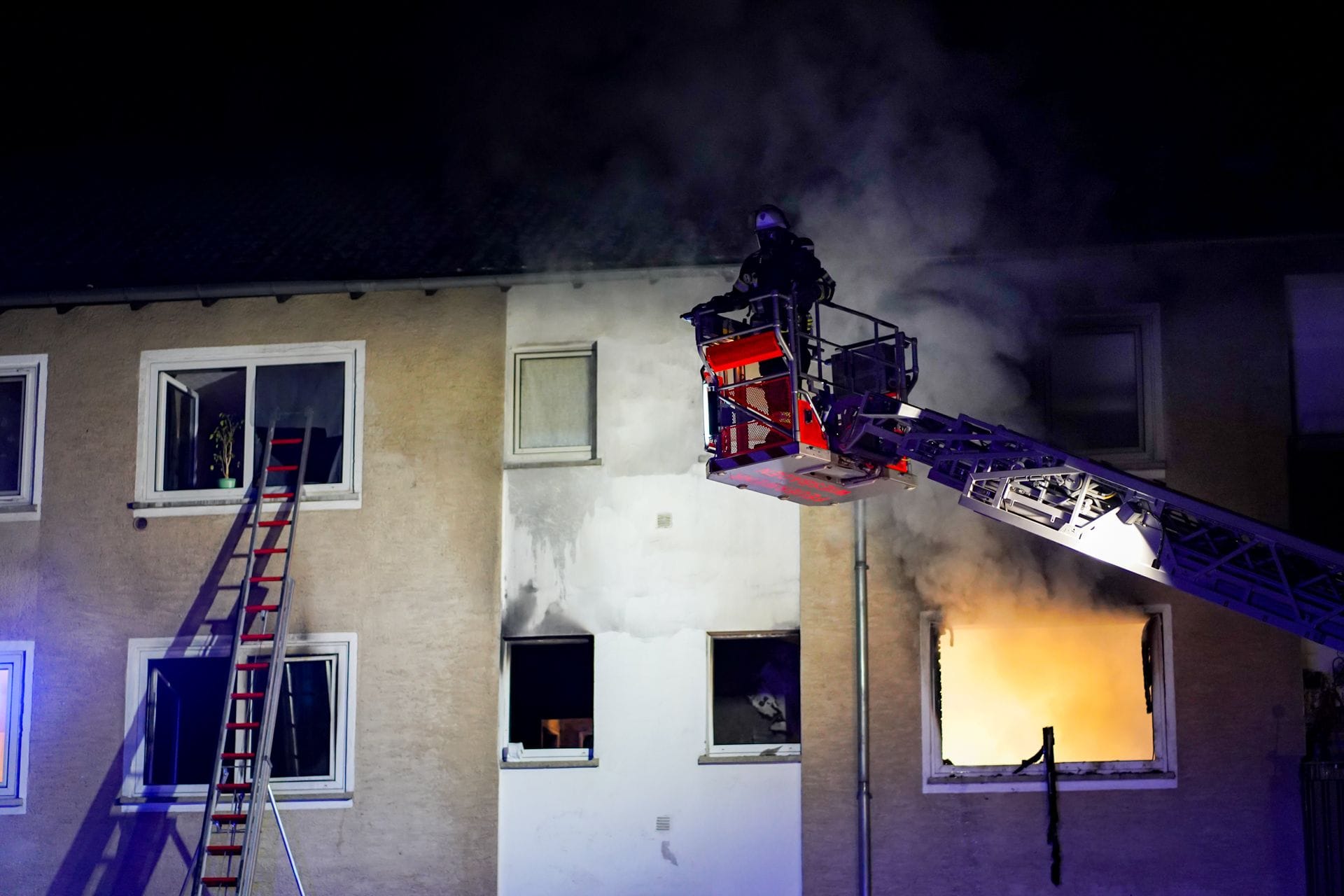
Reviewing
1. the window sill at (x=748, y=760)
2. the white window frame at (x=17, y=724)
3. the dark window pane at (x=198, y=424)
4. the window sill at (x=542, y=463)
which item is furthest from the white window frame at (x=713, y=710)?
the white window frame at (x=17, y=724)

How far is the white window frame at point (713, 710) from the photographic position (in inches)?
446

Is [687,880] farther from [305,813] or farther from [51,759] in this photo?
[51,759]

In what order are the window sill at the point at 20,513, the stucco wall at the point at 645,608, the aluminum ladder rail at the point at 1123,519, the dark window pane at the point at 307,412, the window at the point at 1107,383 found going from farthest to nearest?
the window sill at the point at 20,513 → the dark window pane at the point at 307,412 → the window at the point at 1107,383 → the stucco wall at the point at 645,608 → the aluminum ladder rail at the point at 1123,519

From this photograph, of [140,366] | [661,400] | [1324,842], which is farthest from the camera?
[140,366]

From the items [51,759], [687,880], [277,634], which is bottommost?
[687,880]

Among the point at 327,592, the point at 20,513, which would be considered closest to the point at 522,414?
the point at 327,592

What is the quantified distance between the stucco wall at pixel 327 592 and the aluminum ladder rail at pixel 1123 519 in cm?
466

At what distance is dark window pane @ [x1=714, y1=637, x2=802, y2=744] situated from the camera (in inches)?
454

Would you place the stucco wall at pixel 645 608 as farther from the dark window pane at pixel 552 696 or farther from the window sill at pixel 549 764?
the dark window pane at pixel 552 696

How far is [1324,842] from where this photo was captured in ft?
33.5

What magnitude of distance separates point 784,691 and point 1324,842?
420cm

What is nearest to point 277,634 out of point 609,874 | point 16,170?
point 609,874

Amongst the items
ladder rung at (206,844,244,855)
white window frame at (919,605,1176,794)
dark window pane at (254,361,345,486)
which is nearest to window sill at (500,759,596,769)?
ladder rung at (206,844,244,855)

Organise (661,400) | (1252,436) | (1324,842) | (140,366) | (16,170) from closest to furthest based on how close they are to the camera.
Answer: (1324,842) → (1252,436) → (661,400) → (140,366) → (16,170)
